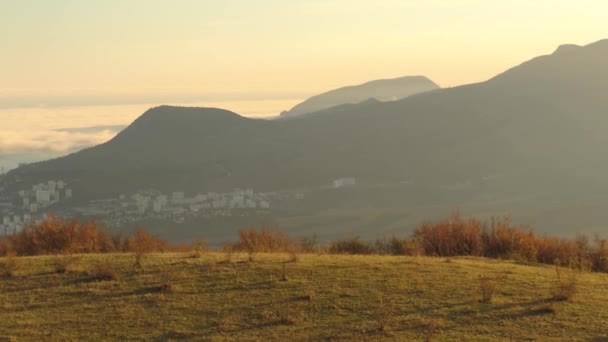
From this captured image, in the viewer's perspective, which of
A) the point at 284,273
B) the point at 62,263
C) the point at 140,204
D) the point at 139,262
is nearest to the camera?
the point at 284,273

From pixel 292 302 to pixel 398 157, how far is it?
88.7 meters

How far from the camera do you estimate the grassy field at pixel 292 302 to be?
10438 mm

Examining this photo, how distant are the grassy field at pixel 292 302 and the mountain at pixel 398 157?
167 feet

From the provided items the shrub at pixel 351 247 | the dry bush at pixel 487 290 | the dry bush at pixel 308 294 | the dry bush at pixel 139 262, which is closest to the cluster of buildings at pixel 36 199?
the shrub at pixel 351 247

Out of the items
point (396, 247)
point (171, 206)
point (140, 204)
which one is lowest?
point (171, 206)

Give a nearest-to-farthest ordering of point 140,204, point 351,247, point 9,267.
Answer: point 9,267 → point 351,247 → point 140,204

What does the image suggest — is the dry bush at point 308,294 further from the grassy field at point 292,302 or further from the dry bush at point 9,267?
the dry bush at point 9,267

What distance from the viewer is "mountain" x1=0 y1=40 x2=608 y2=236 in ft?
260

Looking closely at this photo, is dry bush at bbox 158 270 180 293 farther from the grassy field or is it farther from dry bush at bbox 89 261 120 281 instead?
dry bush at bbox 89 261 120 281

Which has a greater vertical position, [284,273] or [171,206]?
[284,273]

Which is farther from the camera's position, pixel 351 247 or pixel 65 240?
pixel 351 247

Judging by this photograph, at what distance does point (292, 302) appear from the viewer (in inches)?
463

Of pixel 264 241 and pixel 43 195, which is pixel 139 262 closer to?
pixel 264 241

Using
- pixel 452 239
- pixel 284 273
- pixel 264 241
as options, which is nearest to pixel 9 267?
pixel 284 273
